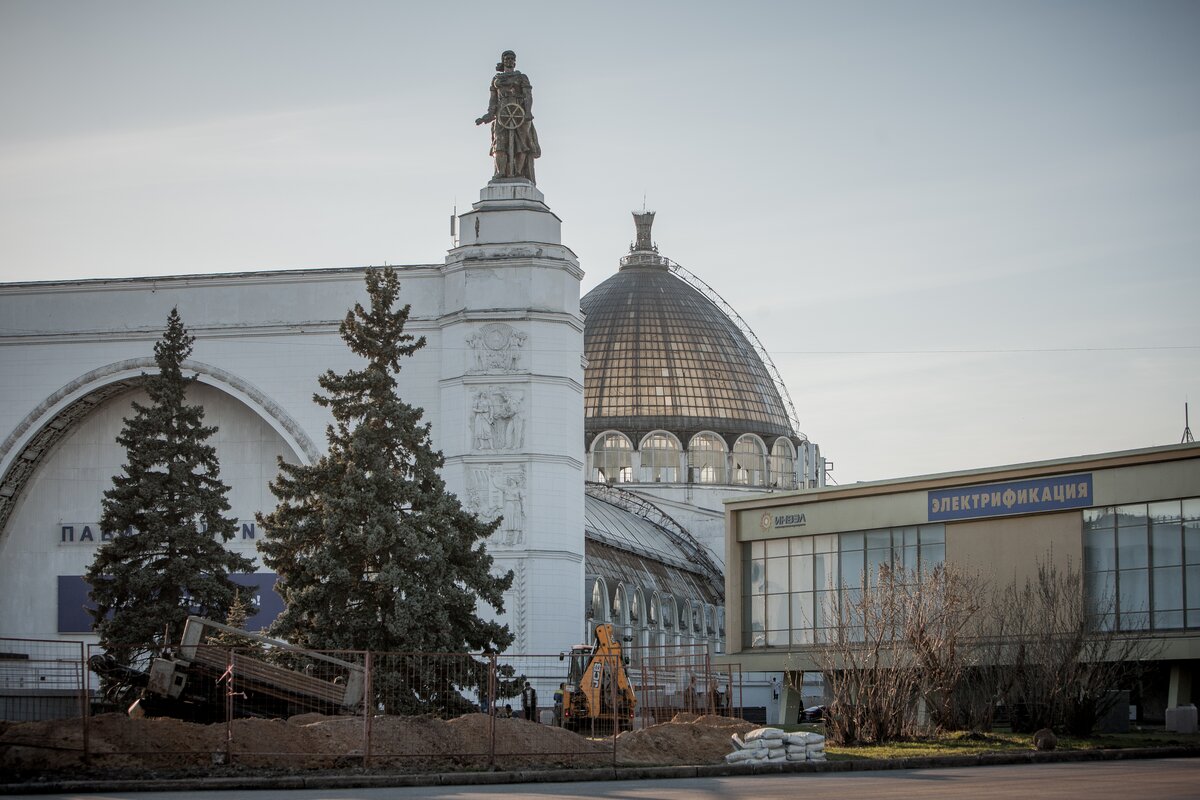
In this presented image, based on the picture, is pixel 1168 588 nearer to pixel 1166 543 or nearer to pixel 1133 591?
pixel 1133 591

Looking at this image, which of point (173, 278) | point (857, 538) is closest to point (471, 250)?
point (173, 278)

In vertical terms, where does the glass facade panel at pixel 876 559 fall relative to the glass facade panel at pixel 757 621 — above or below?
above

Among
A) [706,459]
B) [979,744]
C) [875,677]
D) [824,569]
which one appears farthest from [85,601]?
[706,459]

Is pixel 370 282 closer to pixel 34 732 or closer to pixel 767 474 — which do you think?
pixel 34 732

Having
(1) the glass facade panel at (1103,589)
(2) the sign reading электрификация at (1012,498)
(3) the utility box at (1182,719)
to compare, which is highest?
(2) the sign reading электрификация at (1012,498)

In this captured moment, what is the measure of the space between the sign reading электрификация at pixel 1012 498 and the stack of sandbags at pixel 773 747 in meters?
15.2

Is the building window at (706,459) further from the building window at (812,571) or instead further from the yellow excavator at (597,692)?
the yellow excavator at (597,692)

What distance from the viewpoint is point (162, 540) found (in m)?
37.8

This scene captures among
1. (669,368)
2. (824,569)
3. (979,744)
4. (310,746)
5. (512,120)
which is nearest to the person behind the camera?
(310,746)

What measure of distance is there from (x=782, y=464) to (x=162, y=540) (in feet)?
209

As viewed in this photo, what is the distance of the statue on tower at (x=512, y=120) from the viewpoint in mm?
50500

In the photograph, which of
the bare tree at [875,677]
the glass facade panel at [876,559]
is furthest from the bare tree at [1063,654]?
A: the glass facade panel at [876,559]

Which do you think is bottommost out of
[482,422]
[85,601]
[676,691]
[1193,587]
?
[676,691]

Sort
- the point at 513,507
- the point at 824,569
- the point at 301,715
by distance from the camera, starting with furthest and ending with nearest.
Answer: the point at 513,507 → the point at 824,569 → the point at 301,715
